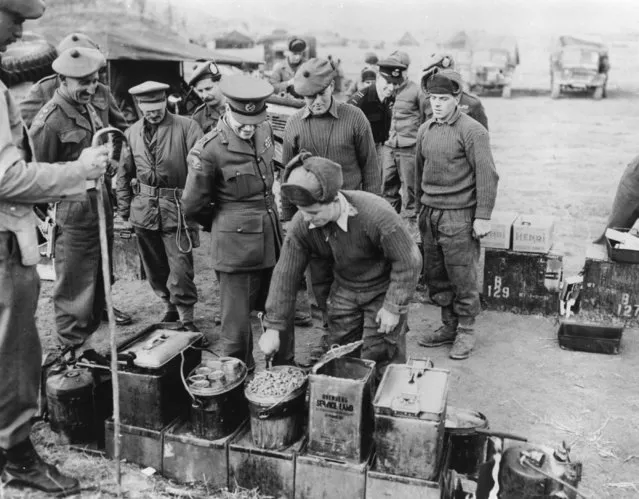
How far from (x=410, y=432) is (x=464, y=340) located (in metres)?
2.36

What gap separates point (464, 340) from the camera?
5.80 metres

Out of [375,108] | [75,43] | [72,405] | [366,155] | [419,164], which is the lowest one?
[72,405]

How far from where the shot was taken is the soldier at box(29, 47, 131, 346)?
5164mm

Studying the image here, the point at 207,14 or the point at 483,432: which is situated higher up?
the point at 207,14

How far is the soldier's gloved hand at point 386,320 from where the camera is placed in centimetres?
403

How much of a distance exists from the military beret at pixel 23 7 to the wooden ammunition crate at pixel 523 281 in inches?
175

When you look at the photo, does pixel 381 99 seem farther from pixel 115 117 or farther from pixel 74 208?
pixel 74 208

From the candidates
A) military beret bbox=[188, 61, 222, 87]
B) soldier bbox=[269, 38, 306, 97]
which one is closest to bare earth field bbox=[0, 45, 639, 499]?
military beret bbox=[188, 61, 222, 87]

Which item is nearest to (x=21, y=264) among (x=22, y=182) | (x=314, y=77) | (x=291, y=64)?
(x=22, y=182)

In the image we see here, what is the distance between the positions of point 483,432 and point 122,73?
971 cm

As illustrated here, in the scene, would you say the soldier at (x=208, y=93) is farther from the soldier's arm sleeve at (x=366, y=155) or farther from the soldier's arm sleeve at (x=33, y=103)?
the soldier's arm sleeve at (x=366, y=155)

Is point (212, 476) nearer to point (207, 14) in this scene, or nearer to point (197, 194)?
point (197, 194)

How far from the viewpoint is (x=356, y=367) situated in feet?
13.3

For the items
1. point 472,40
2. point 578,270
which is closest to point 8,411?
point 578,270
